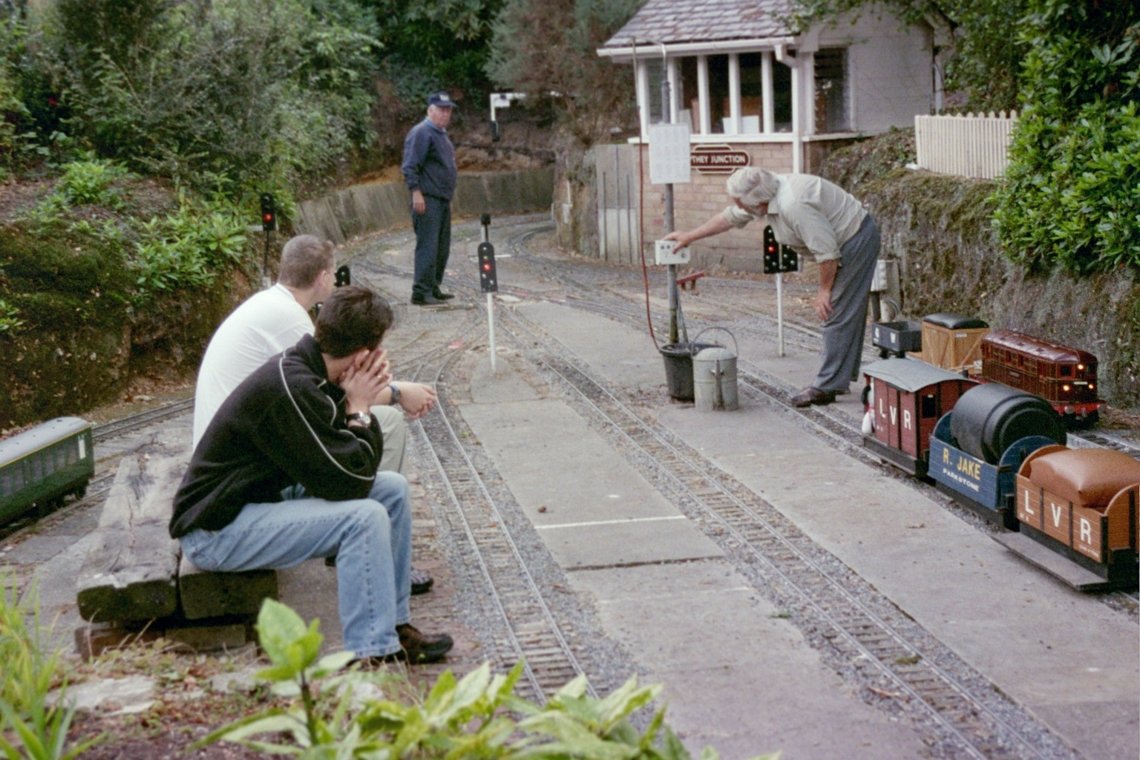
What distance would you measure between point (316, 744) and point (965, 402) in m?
5.88

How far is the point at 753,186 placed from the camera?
37.2ft

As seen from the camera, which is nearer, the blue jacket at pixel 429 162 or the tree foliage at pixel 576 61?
the blue jacket at pixel 429 162

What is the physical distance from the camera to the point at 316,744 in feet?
12.3

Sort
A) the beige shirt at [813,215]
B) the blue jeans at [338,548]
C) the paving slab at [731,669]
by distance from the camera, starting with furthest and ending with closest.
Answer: the beige shirt at [813,215] < the blue jeans at [338,548] < the paving slab at [731,669]

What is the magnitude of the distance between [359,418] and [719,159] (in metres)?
18.8

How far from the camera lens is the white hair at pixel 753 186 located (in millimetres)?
11305

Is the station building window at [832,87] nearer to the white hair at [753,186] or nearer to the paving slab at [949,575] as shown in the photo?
the paving slab at [949,575]

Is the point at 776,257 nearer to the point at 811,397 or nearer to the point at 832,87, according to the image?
the point at 811,397

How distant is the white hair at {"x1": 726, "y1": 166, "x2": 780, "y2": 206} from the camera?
1130 centimetres

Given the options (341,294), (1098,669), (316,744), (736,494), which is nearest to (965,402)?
(736,494)

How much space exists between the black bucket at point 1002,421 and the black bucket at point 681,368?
378cm

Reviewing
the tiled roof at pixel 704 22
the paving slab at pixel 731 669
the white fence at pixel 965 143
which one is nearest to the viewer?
the paving slab at pixel 731 669

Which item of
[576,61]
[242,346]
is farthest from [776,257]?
[576,61]

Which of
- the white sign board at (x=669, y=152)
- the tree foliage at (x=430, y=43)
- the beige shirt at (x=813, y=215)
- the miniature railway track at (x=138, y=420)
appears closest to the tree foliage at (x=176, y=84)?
the miniature railway track at (x=138, y=420)
